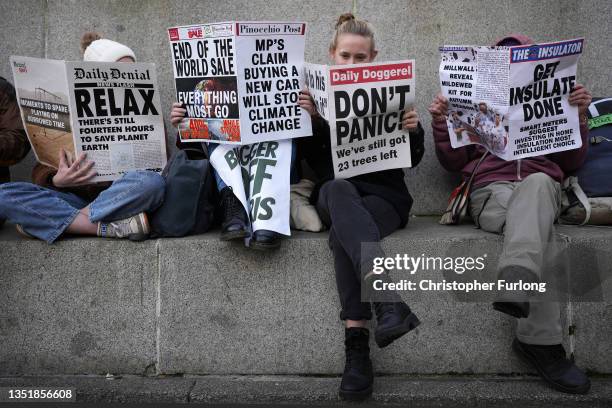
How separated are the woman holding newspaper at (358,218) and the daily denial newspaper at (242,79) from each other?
13 cm

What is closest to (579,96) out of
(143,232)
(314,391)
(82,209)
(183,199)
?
(314,391)

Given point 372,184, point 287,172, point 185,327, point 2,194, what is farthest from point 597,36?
point 2,194

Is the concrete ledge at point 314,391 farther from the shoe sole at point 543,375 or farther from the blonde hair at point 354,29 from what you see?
the blonde hair at point 354,29

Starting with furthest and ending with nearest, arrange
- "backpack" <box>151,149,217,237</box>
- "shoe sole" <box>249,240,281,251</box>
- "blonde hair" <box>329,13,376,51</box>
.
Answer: "blonde hair" <box>329,13,376,51</box>
"backpack" <box>151,149,217,237</box>
"shoe sole" <box>249,240,281,251</box>

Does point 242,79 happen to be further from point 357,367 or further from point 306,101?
point 357,367

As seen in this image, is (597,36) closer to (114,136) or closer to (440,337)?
(440,337)

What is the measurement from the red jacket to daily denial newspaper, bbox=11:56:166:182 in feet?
5.28

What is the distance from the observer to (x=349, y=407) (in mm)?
3020

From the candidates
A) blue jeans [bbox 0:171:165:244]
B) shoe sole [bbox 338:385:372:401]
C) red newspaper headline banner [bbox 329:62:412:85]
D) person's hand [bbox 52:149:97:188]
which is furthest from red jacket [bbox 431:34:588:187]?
person's hand [bbox 52:149:97:188]

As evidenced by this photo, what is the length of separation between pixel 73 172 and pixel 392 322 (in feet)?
6.09

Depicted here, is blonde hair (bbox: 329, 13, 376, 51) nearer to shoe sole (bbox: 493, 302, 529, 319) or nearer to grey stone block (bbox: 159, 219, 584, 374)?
grey stone block (bbox: 159, 219, 584, 374)

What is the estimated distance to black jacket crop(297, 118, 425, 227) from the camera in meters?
3.55

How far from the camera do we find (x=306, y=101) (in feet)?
11.7

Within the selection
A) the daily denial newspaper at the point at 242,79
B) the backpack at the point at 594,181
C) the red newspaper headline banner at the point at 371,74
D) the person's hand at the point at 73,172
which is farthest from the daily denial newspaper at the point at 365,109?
the person's hand at the point at 73,172
